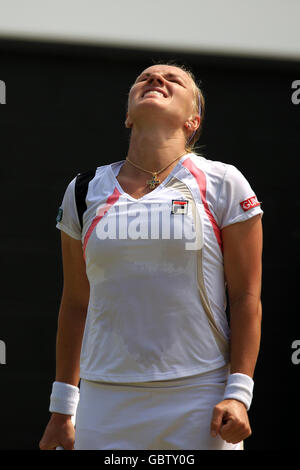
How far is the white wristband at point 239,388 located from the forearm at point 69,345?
0.56 m

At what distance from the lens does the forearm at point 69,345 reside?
93.1 inches

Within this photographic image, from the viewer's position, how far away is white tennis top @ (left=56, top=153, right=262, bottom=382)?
81.6 inches

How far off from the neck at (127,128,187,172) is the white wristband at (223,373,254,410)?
0.71 meters

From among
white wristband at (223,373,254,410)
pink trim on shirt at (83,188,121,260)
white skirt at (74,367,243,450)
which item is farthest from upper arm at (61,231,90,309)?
white wristband at (223,373,254,410)

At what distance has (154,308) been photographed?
208cm

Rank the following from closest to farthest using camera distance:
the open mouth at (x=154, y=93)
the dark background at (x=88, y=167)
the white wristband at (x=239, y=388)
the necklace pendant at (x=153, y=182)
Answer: the white wristband at (x=239, y=388), the necklace pendant at (x=153, y=182), the open mouth at (x=154, y=93), the dark background at (x=88, y=167)

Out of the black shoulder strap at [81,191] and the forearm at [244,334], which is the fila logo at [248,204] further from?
the black shoulder strap at [81,191]

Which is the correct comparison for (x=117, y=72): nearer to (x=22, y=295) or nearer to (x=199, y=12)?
(x=199, y=12)

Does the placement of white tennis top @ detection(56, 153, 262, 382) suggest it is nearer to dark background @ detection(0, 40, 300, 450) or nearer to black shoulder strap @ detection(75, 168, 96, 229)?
black shoulder strap @ detection(75, 168, 96, 229)


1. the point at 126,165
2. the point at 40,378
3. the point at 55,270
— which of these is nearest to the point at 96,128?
the point at 55,270

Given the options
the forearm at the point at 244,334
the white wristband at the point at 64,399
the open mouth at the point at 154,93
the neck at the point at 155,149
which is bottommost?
the white wristband at the point at 64,399

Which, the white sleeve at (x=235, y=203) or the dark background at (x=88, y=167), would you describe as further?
the dark background at (x=88, y=167)

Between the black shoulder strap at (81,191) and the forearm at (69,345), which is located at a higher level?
the black shoulder strap at (81,191)

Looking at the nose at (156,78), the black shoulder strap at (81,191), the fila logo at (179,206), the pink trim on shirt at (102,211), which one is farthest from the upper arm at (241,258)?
the nose at (156,78)
